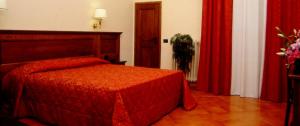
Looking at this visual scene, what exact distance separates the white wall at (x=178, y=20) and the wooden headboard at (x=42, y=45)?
142 cm

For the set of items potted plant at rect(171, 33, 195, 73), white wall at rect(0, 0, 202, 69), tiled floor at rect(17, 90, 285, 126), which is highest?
white wall at rect(0, 0, 202, 69)

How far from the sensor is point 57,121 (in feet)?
10.0

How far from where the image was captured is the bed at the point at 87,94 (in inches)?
105

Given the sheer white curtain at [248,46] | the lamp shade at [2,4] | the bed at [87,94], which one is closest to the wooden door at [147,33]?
the sheer white curtain at [248,46]

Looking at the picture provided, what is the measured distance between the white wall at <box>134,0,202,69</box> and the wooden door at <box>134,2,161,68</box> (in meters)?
0.14

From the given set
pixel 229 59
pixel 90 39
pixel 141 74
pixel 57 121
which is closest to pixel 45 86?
pixel 57 121

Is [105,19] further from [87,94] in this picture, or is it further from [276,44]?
[276,44]

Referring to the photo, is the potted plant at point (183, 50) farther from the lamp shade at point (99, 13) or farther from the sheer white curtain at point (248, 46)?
the lamp shade at point (99, 13)

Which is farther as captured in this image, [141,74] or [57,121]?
[141,74]

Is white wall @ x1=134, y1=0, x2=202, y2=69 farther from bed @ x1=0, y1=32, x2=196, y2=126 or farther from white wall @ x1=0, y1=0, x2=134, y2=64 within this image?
bed @ x1=0, y1=32, x2=196, y2=126

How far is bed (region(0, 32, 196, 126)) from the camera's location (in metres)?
2.66

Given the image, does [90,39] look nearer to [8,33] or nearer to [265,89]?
[8,33]

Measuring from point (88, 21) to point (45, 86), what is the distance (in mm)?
2051

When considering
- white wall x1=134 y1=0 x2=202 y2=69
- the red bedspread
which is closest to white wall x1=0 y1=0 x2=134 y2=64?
the red bedspread
